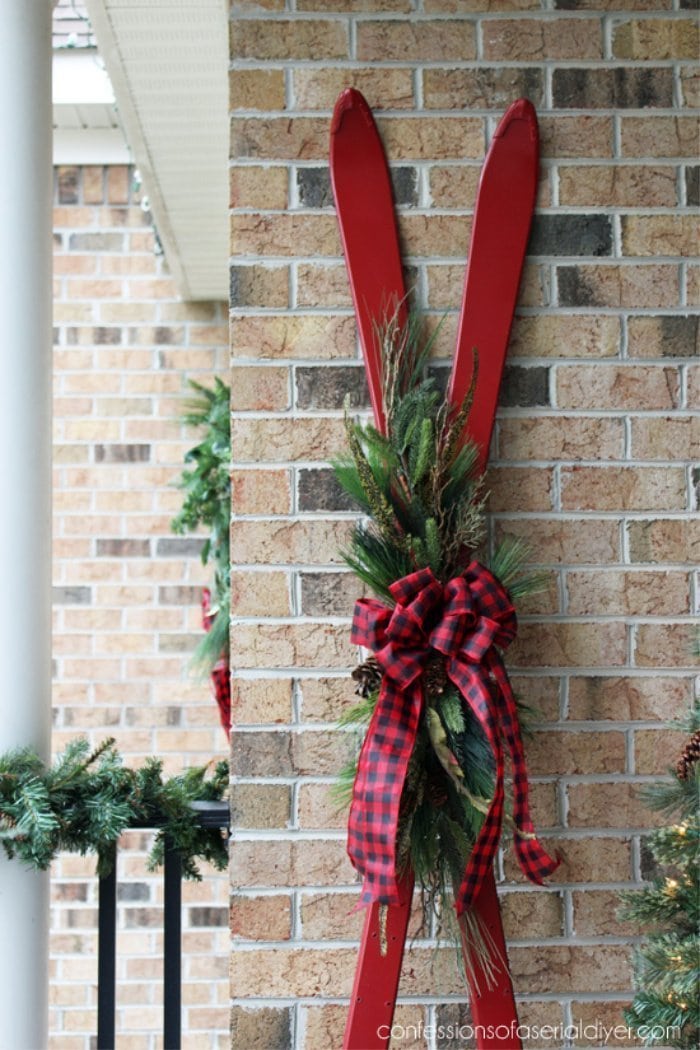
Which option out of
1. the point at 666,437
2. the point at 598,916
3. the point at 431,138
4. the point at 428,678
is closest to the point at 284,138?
the point at 431,138

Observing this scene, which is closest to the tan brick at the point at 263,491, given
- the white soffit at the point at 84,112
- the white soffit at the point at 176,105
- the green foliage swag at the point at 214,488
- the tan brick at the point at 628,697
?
the tan brick at the point at 628,697

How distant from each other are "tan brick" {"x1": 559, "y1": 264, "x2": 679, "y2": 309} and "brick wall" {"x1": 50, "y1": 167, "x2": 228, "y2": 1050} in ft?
6.19

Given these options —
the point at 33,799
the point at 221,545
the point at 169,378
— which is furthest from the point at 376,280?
the point at 169,378

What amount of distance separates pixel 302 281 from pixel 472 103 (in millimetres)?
426

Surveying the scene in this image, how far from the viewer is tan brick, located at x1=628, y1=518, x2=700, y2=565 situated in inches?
68.6

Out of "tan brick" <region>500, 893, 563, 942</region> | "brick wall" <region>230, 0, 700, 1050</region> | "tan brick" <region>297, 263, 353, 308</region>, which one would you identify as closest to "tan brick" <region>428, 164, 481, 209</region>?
"brick wall" <region>230, 0, 700, 1050</region>

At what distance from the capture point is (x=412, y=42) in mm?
1747

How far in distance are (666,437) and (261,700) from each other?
32.4 inches

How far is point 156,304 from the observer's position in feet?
11.3

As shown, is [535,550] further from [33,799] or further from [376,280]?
[33,799]

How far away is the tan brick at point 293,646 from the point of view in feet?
5.58

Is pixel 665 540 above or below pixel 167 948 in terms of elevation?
above

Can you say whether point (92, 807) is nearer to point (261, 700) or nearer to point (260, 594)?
point (261, 700)

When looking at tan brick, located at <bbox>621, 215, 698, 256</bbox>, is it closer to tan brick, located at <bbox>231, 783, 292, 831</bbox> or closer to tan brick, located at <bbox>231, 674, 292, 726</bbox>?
tan brick, located at <bbox>231, 674, 292, 726</bbox>
